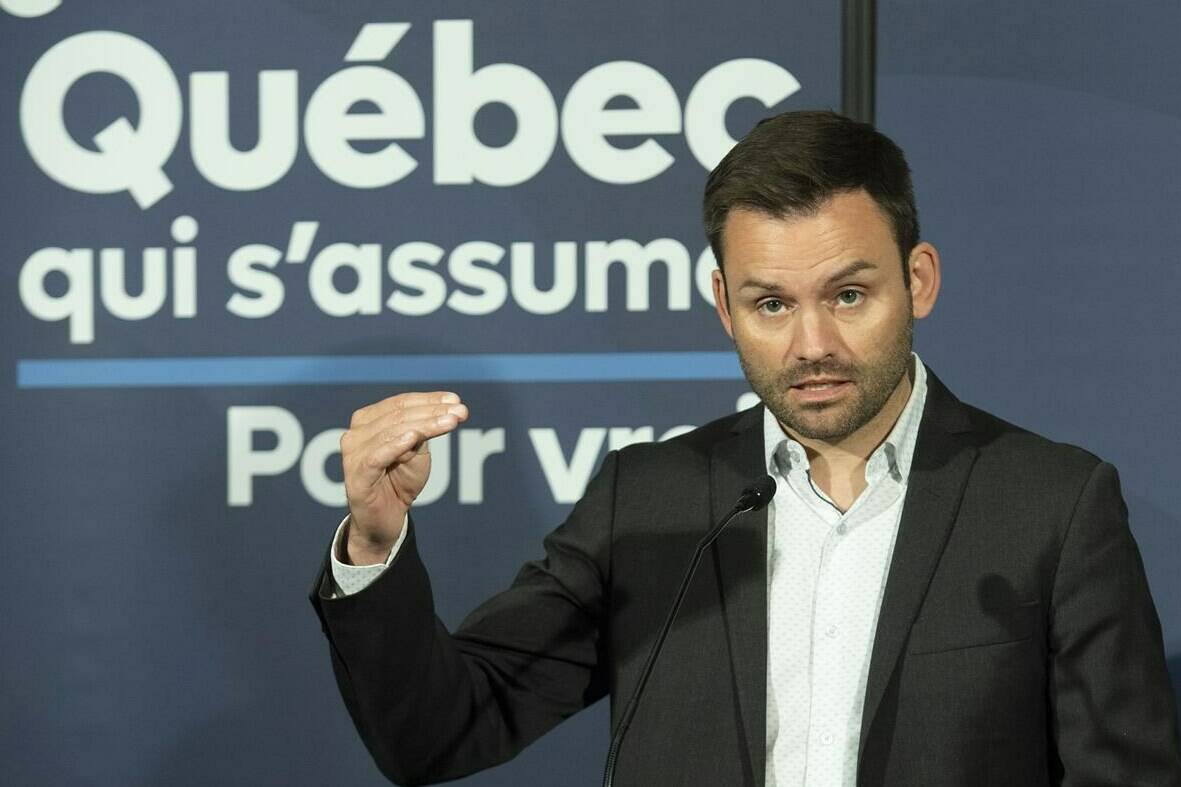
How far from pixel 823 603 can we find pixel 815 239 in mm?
459

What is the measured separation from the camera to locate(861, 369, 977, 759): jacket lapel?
1736 millimetres

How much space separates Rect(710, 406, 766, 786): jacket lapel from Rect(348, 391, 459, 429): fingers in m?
0.48

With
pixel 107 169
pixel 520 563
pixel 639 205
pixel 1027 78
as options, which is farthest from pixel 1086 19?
pixel 107 169

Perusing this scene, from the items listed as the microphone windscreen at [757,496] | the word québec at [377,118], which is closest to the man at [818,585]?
the microphone windscreen at [757,496]

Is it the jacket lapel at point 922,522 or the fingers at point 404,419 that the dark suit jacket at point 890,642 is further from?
the fingers at point 404,419

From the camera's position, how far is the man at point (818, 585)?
171cm

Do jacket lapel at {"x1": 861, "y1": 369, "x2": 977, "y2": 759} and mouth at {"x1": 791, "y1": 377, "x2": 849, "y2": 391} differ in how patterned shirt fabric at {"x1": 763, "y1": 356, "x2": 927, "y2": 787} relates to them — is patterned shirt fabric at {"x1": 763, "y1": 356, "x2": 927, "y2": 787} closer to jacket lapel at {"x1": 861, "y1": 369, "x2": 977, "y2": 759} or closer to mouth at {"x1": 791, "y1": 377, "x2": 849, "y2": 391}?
jacket lapel at {"x1": 861, "y1": 369, "x2": 977, "y2": 759}

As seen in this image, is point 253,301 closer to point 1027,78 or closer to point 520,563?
point 520,563

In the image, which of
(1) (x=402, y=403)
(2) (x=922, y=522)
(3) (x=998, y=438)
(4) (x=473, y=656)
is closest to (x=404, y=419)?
(1) (x=402, y=403)

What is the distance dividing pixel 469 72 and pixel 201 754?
145 cm

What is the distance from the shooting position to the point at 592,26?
281 centimetres

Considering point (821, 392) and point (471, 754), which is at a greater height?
point (821, 392)

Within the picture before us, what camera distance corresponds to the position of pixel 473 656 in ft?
6.31

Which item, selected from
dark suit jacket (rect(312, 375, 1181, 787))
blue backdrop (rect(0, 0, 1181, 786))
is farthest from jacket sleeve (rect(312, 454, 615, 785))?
blue backdrop (rect(0, 0, 1181, 786))
